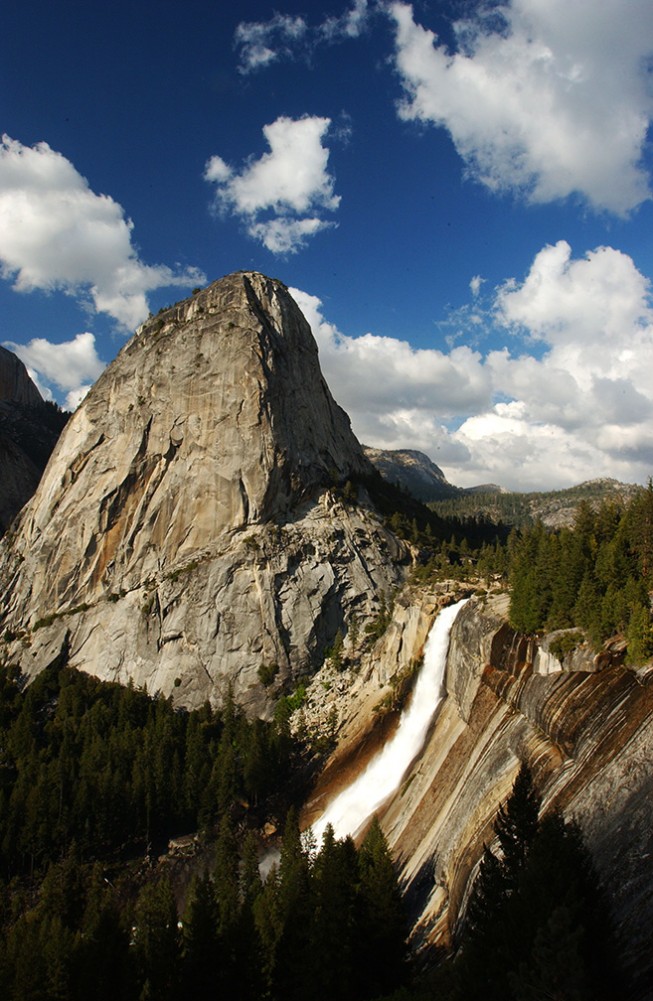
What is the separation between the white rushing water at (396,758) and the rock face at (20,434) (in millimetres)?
90920

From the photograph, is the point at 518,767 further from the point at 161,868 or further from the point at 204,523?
the point at 204,523

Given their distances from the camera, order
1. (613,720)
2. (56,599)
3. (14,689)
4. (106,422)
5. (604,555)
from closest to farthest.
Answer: (613,720), (604,555), (14,689), (56,599), (106,422)

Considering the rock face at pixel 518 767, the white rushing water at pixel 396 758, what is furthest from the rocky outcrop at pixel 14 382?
the rock face at pixel 518 767

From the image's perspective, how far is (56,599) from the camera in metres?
83.6

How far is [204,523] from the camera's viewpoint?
255ft

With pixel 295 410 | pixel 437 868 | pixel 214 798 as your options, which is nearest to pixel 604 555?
pixel 437 868

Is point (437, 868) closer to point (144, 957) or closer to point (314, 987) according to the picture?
point (314, 987)

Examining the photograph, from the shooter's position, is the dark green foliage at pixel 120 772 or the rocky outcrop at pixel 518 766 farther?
the dark green foliage at pixel 120 772

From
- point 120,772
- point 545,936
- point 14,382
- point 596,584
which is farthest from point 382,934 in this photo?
point 14,382

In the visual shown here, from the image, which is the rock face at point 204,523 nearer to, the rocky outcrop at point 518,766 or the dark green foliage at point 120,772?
the dark green foliage at point 120,772

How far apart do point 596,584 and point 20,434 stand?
135 metres

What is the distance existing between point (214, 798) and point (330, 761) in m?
11.1

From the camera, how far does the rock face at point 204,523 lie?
71.6m

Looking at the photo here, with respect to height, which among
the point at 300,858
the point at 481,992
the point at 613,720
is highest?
the point at 613,720
